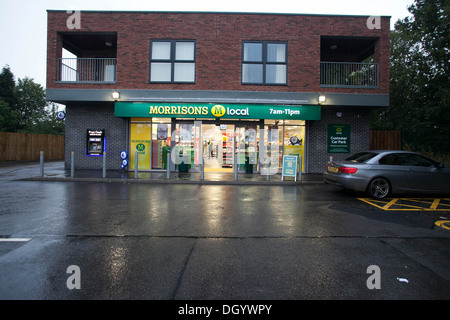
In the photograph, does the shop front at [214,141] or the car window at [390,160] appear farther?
the shop front at [214,141]

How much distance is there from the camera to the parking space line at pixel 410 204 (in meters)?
7.37

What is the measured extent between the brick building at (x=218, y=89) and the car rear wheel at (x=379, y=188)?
6.66 m

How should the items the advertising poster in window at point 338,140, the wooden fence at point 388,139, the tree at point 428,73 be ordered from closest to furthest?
the advertising poster in window at point 338,140 → the wooden fence at point 388,139 → the tree at point 428,73

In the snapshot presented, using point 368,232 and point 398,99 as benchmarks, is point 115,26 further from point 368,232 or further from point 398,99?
point 398,99

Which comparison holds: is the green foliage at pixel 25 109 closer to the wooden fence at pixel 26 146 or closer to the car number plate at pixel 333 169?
the wooden fence at pixel 26 146

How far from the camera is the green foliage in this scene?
41.2 m

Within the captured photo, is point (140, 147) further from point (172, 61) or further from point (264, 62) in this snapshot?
point (264, 62)

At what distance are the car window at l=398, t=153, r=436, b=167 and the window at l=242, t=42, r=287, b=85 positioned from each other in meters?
7.82

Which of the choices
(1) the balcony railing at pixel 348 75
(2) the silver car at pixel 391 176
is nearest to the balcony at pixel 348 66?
(1) the balcony railing at pixel 348 75

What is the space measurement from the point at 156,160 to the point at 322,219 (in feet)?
37.9

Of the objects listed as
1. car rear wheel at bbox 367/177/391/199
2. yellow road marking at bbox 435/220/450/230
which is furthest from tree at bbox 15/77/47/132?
yellow road marking at bbox 435/220/450/230

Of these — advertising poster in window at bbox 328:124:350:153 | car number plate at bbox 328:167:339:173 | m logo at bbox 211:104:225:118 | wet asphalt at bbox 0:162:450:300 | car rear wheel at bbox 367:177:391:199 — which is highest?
m logo at bbox 211:104:225:118

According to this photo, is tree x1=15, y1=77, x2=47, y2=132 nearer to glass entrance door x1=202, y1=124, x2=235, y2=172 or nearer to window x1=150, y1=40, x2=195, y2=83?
window x1=150, y1=40, x2=195, y2=83

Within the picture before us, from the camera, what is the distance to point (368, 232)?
519 centimetres
